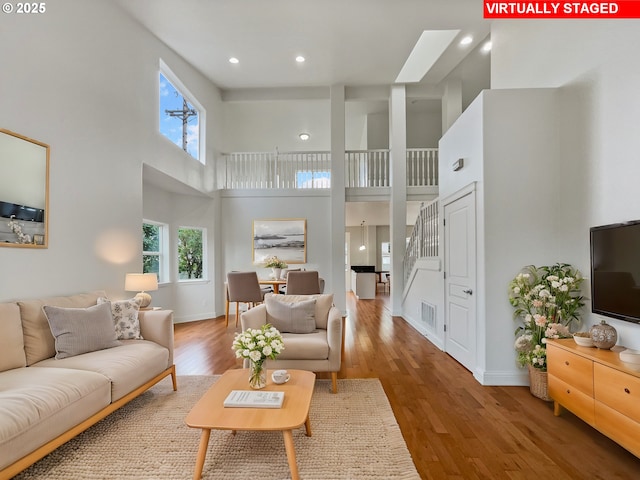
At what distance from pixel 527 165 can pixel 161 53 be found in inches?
204

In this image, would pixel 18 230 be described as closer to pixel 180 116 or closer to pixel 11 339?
pixel 11 339

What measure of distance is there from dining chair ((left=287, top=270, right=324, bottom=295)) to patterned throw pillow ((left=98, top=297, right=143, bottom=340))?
8.29 feet

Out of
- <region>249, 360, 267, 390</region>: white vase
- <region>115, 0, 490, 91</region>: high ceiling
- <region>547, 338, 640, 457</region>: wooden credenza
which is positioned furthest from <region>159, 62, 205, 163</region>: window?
<region>547, 338, 640, 457</region>: wooden credenza

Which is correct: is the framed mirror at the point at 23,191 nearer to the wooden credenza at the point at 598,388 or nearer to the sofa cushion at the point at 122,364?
the sofa cushion at the point at 122,364

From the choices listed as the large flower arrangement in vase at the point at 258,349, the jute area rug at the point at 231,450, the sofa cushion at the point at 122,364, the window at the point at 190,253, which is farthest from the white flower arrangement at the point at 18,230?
the window at the point at 190,253

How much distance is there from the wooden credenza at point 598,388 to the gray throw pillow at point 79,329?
3568 millimetres

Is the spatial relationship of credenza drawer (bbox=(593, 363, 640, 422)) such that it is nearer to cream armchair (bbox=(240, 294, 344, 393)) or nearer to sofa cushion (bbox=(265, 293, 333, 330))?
cream armchair (bbox=(240, 294, 344, 393))

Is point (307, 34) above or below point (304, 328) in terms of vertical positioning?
above

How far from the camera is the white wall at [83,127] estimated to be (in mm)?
2652

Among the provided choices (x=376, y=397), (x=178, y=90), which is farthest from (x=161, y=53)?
(x=376, y=397)

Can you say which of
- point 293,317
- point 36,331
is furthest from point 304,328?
point 36,331

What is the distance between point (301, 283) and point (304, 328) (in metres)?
2.00

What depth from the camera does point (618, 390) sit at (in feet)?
6.24

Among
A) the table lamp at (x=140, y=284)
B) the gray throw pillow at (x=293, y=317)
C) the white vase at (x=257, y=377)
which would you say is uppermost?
the table lamp at (x=140, y=284)
